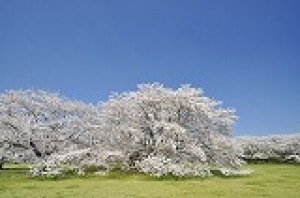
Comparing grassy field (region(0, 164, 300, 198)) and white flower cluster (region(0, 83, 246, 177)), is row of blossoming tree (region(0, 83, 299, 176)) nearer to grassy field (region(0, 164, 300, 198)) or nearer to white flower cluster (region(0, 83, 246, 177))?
white flower cluster (region(0, 83, 246, 177))

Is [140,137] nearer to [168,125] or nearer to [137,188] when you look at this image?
[168,125]

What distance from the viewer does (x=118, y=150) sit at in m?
28.7

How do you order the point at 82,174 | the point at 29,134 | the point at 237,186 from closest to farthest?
the point at 237,186 → the point at 82,174 → the point at 29,134

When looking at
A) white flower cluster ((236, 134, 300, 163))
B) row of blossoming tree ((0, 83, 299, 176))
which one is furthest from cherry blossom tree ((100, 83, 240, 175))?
white flower cluster ((236, 134, 300, 163))

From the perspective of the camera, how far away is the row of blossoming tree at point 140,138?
27594 mm

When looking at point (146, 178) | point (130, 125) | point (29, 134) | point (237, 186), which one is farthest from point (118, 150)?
point (237, 186)

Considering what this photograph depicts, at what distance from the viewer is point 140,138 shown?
2889cm

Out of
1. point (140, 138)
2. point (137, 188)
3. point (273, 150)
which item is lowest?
point (137, 188)

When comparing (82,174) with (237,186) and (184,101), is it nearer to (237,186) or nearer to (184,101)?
(184,101)

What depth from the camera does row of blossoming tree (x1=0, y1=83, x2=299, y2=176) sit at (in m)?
27.6

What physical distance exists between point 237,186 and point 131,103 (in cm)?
946

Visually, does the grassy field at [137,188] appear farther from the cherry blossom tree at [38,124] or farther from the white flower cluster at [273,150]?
the white flower cluster at [273,150]

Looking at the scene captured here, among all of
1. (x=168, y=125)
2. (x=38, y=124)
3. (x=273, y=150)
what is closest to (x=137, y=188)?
(x=168, y=125)

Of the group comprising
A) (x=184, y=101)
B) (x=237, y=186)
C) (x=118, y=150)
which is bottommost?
(x=237, y=186)
